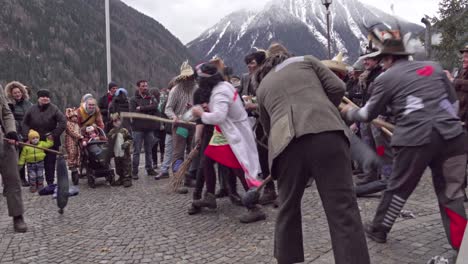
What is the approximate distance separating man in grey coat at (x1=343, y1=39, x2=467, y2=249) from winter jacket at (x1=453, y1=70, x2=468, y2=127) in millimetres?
2049

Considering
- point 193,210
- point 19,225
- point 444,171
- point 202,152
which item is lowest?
point 19,225

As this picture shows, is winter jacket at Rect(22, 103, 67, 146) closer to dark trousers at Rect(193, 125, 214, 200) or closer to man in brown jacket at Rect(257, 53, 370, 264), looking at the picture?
dark trousers at Rect(193, 125, 214, 200)

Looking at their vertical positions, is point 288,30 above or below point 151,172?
above

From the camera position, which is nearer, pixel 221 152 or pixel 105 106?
pixel 221 152

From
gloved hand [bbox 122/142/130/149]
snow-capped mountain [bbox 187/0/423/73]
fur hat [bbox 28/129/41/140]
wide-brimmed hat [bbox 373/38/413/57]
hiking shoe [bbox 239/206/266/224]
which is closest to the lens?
wide-brimmed hat [bbox 373/38/413/57]

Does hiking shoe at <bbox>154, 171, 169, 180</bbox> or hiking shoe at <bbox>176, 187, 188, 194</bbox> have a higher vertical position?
hiking shoe at <bbox>176, 187, 188, 194</bbox>

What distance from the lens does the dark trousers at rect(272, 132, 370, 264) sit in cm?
321

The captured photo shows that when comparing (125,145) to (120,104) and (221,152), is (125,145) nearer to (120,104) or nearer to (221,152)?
(120,104)

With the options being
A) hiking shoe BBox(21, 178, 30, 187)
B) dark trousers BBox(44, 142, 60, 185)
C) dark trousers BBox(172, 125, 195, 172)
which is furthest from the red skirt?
hiking shoe BBox(21, 178, 30, 187)

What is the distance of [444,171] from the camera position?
386 cm

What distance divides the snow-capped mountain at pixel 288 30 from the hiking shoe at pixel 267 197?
126190 millimetres

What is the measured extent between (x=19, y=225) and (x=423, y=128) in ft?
14.6

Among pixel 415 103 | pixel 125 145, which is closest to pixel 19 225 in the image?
pixel 125 145

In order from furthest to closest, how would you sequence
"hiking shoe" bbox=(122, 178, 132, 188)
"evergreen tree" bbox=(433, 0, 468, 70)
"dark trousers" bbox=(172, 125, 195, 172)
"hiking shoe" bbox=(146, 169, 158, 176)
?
"evergreen tree" bbox=(433, 0, 468, 70) < "hiking shoe" bbox=(146, 169, 158, 176) < "hiking shoe" bbox=(122, 178, 132, 188) < "dark trousers" bbox=(172, 125, 195, 172)
